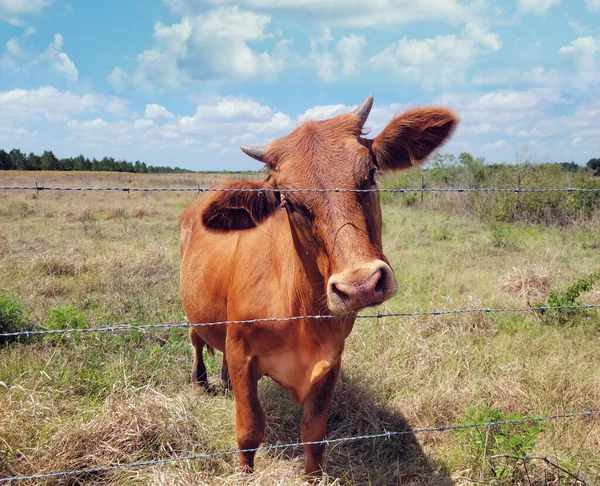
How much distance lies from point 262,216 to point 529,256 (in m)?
8.71

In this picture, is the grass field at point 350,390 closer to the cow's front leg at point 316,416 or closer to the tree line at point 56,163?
the cow's front leg at point 316,416

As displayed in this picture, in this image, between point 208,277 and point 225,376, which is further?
→ point 225,376

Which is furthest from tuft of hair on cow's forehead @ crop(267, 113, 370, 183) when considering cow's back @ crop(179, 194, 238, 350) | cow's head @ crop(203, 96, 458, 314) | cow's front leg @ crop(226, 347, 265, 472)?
cow's front leg @ crop(226, 347, 265, 472)

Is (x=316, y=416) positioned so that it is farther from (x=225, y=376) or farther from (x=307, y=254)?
(x=225, y=376)

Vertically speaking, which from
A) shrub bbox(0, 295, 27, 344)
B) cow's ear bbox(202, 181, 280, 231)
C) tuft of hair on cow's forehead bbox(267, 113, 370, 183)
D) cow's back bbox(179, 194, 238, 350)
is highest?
tuft of hair on cow's forehead bbox(267, 113, 370, 183)

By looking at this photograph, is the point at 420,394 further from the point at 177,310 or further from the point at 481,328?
the point at 177,310

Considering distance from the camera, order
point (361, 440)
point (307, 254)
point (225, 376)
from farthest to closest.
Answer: point (225, 376) < point (361, 440) < point (307, 254)

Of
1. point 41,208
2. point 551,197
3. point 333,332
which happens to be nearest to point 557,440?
point 333,332

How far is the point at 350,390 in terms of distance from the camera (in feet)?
14.4

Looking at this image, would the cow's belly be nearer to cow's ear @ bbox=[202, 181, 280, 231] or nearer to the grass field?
the grass field

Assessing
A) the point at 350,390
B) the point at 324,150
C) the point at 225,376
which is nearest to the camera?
the point at 324,150

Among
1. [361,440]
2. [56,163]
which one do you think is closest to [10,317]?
[361,440]

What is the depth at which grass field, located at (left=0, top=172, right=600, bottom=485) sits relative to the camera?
3.10 metres

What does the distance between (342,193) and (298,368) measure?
4.33 ft
